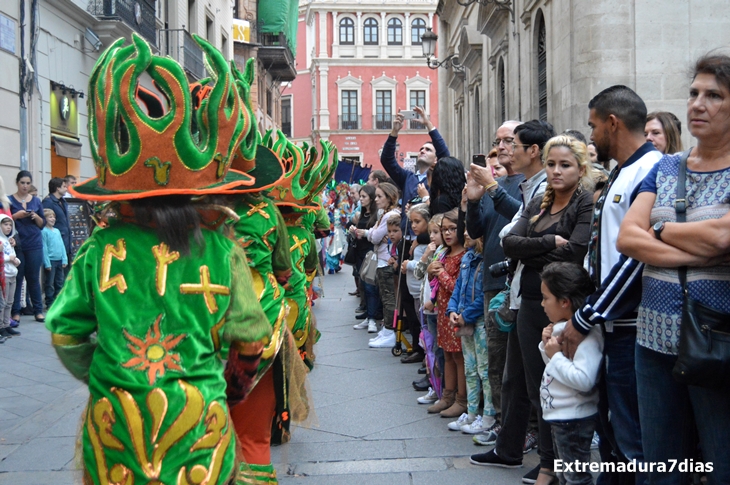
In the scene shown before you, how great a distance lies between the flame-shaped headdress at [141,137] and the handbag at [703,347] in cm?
178

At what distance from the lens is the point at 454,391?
262 inches

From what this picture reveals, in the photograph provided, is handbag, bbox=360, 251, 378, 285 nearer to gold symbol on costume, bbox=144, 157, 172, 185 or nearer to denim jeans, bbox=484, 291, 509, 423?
denim jeans, bbox=484, 291, 509, 423

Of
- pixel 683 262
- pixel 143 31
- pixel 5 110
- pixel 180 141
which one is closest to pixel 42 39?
pixel 5 110

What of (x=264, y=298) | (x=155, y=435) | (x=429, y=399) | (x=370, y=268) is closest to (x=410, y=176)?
(x=370, y=268)

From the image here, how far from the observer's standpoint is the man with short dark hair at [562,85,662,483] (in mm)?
3475

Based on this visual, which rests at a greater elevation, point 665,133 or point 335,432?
point 665,133

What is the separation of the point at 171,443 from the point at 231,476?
0.98ft

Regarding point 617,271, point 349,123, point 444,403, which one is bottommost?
point 444,403

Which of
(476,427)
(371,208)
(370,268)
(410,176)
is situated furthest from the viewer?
(371,208)

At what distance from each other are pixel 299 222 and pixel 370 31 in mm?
58190

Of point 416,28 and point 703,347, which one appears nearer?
point 703,347

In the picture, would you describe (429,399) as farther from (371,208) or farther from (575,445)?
(371,208)

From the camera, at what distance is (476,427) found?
19.3 feet

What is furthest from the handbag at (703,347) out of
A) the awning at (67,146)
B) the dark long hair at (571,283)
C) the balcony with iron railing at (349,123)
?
the balcony with iron railing at (349,123)
